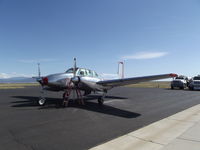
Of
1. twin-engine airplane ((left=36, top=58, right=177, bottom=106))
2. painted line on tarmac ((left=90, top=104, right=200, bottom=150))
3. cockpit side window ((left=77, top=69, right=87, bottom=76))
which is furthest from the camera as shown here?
cockpit side window ((left=77, top=69, right=87, bottom=76))

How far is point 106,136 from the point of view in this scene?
188 inches

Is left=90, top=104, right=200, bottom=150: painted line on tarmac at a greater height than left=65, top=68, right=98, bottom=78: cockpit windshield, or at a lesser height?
lesser

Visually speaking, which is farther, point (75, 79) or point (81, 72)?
point (81, 72)

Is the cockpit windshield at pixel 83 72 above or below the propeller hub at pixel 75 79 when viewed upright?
above

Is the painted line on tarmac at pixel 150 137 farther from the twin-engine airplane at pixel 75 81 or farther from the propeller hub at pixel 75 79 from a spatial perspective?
the propeller hub at pixel 75 79

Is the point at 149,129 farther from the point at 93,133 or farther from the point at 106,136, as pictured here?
the point at 93,133

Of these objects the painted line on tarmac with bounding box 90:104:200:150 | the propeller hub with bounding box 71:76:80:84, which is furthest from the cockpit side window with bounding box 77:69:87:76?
the painted line on tarmac with bounding box 90:104:200:150

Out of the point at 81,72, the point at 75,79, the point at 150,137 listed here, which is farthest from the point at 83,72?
the point at 150,137

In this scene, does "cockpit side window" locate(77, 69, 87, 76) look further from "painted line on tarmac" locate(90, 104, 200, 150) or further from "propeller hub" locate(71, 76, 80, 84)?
"painted line on tarmac" locate(90, 104, 200, 150)

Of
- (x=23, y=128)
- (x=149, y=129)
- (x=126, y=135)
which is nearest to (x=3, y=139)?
(x=23, y=128)

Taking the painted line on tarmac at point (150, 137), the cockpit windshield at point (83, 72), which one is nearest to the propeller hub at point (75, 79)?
the cockpit windshield at point (83, 72)

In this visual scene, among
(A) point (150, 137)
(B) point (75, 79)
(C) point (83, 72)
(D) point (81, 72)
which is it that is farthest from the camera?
(C) point (83, 72)

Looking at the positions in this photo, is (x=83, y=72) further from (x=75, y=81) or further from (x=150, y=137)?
(x=150, y=137)

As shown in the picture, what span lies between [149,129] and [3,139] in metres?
5.04
